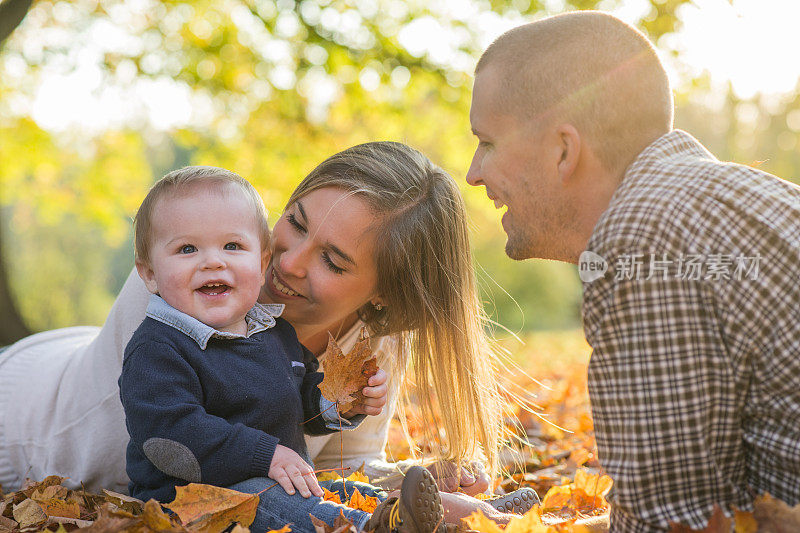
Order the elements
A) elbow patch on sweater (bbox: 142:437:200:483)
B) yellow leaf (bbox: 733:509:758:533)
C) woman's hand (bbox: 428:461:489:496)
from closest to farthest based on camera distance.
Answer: yellow leaf (bbox: 733:509:758:533), elbow patch on sweater (bbox: 142:437:200:483), woman's hand (bbox: 428:461:489:496)

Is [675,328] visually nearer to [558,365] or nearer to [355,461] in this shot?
[355,461]

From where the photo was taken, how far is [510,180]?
7.85 ft

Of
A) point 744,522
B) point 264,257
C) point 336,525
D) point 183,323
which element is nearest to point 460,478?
point 336,525

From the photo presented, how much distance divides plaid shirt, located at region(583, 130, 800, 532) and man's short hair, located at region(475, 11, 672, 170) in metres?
0.51

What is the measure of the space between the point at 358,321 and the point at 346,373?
0.89 metres

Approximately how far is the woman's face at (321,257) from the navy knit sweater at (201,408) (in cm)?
41

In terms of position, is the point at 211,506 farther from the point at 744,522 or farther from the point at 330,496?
the point at 744,522

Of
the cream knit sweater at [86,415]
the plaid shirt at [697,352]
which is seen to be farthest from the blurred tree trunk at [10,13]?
the plaid shirt at [697,352]

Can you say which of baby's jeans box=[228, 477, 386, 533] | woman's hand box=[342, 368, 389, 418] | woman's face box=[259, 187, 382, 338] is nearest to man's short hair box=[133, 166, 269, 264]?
woman's face box=[259, 187, 382, 338]

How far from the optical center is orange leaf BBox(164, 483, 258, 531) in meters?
2.05

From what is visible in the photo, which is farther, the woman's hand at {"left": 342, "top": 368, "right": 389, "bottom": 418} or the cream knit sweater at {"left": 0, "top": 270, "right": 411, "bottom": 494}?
the cream knit sweater at {"left": 0, "top": 270, "right": 411, "bottom": 494}

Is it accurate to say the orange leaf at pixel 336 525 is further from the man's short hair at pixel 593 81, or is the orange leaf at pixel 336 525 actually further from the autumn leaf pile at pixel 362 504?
the man's short hair at pixel 593 81

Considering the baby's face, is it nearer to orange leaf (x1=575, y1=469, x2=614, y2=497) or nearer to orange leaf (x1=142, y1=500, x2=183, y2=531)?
orange leaf (x1=142, y1=500, x2=183, y2=531)

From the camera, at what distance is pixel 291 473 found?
2238mm
